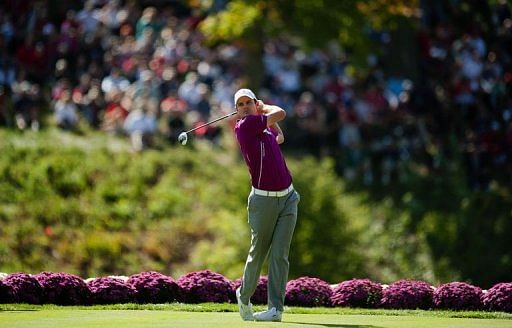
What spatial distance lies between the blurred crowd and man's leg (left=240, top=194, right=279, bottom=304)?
1177 centimetres

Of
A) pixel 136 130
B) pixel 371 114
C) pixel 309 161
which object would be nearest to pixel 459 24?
pixel 371 114

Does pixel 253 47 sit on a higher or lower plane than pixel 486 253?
higher

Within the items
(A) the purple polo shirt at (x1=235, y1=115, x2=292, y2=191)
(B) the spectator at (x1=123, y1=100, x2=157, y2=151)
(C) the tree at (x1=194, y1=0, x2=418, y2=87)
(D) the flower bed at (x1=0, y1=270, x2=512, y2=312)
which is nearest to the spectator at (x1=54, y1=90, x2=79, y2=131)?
(B) the spectator at (x1=123, y1=100, x2=157, y2=151)

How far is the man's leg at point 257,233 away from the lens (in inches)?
520

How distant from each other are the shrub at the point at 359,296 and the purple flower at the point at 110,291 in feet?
7.02

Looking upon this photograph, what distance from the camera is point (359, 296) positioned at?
15336 millimetres

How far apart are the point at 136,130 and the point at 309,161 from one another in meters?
3.54

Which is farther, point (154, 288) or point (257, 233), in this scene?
point (154, 288)

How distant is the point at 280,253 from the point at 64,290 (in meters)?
2.91

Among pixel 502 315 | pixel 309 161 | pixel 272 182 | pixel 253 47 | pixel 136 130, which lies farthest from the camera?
pixel 253 47

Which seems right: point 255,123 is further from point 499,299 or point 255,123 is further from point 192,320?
point 499,299

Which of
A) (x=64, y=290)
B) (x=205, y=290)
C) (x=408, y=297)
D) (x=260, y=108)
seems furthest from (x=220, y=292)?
(x=260, y=108)

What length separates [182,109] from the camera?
25.8m

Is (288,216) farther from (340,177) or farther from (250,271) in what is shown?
(340,177)
